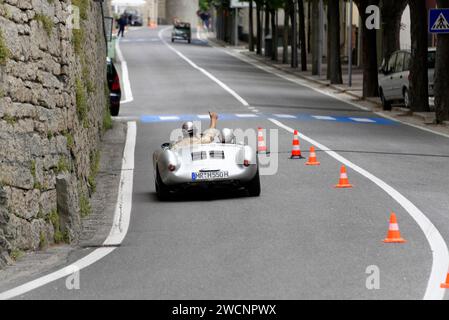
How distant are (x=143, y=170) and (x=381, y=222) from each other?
8.55m

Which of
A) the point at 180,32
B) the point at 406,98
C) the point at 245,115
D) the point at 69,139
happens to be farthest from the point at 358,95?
the point at 180,32

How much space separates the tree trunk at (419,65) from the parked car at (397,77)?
953mm

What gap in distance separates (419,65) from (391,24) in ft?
35.3

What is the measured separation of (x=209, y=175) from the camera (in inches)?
717

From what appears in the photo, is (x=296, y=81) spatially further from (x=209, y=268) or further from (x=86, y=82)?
(x=209, y=268)

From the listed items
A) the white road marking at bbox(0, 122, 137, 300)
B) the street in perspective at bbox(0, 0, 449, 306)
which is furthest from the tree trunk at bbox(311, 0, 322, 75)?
the white road marking at bbox(0, 122, 137, 300)

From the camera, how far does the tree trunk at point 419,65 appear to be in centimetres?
3741

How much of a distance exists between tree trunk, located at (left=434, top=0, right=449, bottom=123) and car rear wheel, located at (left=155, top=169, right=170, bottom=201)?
672 inches

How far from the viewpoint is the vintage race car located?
59.7 ft

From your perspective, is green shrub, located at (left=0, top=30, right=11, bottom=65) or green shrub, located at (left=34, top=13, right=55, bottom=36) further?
green shrub, located at (left=34, top=13, right=55, bottom=36)

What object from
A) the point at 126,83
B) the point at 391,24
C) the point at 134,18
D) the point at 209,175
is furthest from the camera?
the point at 134,18

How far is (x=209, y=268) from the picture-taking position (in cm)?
1238

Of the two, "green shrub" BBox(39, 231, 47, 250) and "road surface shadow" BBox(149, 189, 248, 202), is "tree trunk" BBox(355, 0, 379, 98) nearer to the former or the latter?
"road surface shadow" BBox(149, 189, 248, 202)

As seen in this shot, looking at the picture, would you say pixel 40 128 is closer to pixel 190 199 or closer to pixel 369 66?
pixel 190 199
